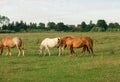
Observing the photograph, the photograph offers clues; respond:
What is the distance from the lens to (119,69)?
52.9ft

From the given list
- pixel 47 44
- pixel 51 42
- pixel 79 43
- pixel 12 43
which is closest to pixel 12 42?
pixel 12 43

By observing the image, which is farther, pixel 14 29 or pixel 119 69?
pixel 14 29

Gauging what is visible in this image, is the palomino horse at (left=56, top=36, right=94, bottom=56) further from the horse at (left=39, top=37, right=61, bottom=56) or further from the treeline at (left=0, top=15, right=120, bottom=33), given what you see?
the treeline at (left=0, top=15, right=120, bottom=33)

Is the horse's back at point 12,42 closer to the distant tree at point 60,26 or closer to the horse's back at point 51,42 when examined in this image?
the horse's back at point 51,42

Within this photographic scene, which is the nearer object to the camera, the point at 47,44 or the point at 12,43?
the point at 12,43

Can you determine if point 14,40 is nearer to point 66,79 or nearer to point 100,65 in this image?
point 100,65

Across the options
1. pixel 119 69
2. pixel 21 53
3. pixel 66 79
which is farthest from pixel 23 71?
pixel 21 53

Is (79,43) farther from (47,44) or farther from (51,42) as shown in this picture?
(47,44)

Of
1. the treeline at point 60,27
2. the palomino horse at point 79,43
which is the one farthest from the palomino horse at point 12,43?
the treeline at point 60,27

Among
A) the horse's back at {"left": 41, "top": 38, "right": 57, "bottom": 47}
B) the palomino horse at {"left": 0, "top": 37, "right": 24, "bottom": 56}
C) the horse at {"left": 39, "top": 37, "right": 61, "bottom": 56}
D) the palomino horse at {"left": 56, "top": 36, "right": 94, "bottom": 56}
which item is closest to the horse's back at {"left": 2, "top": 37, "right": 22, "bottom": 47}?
the palomino horse at {"left": 0, "top": 37, "right": 24, "bottom": 56}

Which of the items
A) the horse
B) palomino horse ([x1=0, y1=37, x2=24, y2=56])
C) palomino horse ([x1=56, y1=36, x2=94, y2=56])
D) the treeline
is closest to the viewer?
palomino horse ([x1=56, y1=36, x2=94, y2=56])

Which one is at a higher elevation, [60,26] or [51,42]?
[51,42]

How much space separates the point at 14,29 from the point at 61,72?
316 ft

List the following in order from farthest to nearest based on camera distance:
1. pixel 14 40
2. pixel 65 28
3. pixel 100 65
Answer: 1. pixel 65 28
2. pixel 14 40
3. pixel 100 65
